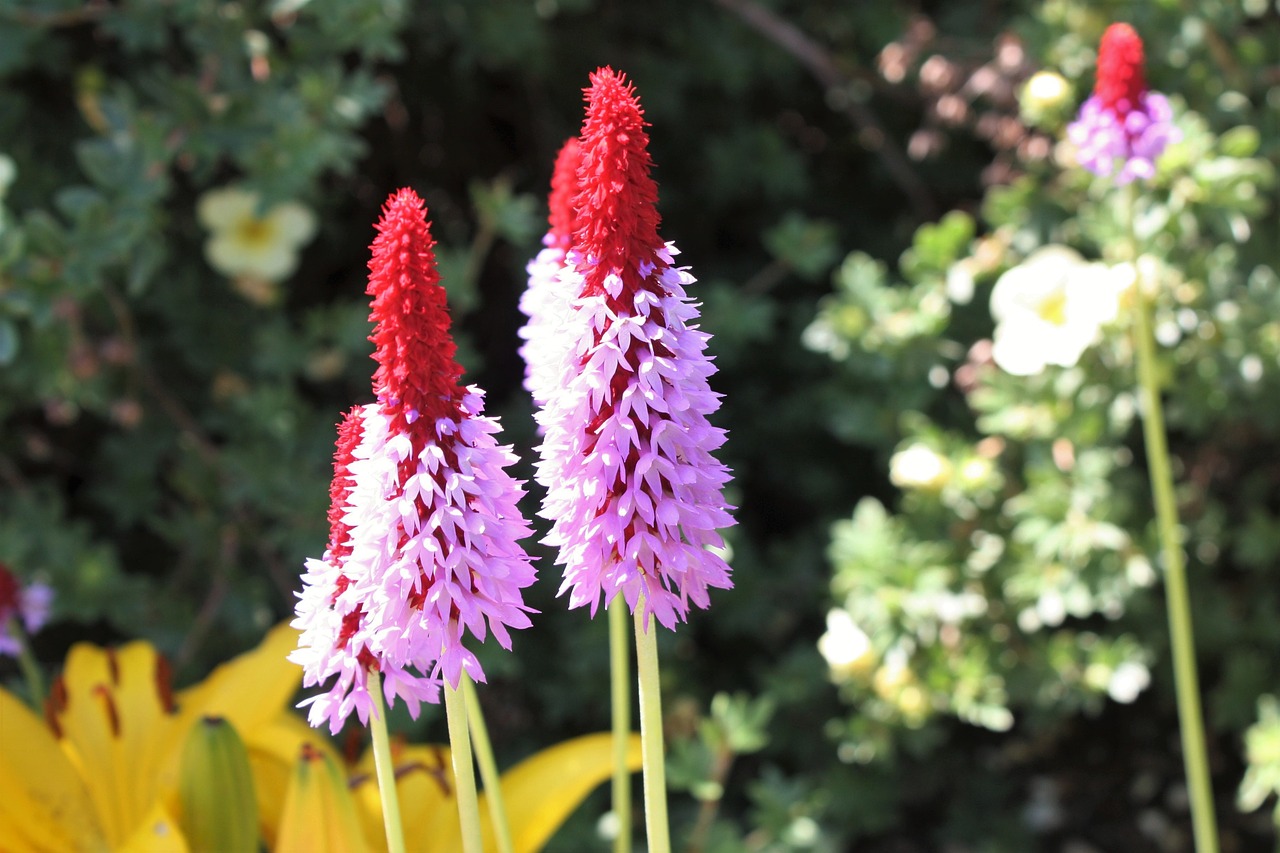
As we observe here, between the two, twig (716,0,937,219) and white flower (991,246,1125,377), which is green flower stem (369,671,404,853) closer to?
white flower (991,246,1125,377)

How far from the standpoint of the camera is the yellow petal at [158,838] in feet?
3.76

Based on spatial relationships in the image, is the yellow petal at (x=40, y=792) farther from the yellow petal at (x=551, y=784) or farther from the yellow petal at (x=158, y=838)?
the yellow petal at (x=551, y=784)

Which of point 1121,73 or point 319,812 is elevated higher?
point 1121,73

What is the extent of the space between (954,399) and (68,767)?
1718 mm

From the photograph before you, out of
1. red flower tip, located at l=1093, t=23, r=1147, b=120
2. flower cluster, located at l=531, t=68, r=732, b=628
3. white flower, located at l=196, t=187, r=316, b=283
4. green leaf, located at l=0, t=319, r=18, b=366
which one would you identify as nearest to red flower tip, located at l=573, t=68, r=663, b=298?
flower cluster, located at l=531, t=68, r=732, b=628

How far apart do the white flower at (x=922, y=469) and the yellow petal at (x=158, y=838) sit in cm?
121

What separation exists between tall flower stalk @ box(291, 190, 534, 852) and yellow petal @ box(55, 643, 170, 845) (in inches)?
27.2

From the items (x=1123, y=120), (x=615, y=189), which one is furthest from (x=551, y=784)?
(x=1123, y=120)

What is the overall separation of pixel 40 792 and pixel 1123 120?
4.51 ft

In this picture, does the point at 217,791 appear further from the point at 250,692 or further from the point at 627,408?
the point at 627,408

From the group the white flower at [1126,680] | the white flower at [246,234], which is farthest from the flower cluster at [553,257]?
A: the white flower at [1126,680]

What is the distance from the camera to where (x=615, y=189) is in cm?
74

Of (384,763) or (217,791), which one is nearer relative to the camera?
(384,763)

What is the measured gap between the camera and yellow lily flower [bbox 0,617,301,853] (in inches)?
50.4
